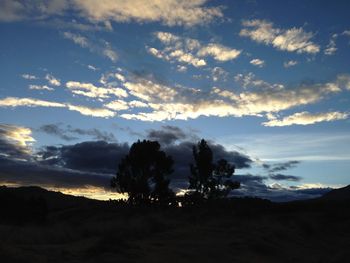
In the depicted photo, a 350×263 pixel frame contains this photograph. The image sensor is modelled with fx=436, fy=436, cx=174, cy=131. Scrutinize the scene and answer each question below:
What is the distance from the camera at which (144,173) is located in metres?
56.2

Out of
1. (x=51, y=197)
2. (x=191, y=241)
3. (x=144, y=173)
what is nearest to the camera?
(x=191, y=241)

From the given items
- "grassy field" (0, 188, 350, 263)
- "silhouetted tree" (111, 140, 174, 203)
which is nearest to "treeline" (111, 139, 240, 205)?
"silhouetted tree" (111, 140, 174, 203)

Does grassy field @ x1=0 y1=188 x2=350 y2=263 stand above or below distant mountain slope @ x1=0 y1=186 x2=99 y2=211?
below

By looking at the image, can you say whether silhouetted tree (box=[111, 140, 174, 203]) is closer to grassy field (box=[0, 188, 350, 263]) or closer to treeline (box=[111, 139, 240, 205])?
treeline (box=[111, 139, 240, 205])

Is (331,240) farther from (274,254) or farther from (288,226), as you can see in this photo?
(274,254)

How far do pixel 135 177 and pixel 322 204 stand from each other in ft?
75.3

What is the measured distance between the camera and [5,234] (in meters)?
19.8

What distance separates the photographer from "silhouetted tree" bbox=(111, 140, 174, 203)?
55.5m

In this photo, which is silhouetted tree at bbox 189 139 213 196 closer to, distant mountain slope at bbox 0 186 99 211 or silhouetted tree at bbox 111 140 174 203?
silhouetted tree at bbox 111 140 174 203

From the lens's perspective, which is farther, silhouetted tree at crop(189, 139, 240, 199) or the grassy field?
silhouetted tree at crop(189, 139, 240, 199)

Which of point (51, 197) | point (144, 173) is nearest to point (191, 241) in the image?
point (144, 173)

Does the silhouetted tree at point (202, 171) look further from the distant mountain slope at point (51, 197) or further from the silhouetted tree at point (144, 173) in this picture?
the distant mountain slope at point (51, 197)

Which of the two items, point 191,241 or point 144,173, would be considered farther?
point 144,173

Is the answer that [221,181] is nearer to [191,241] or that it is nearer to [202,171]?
[202,171]
